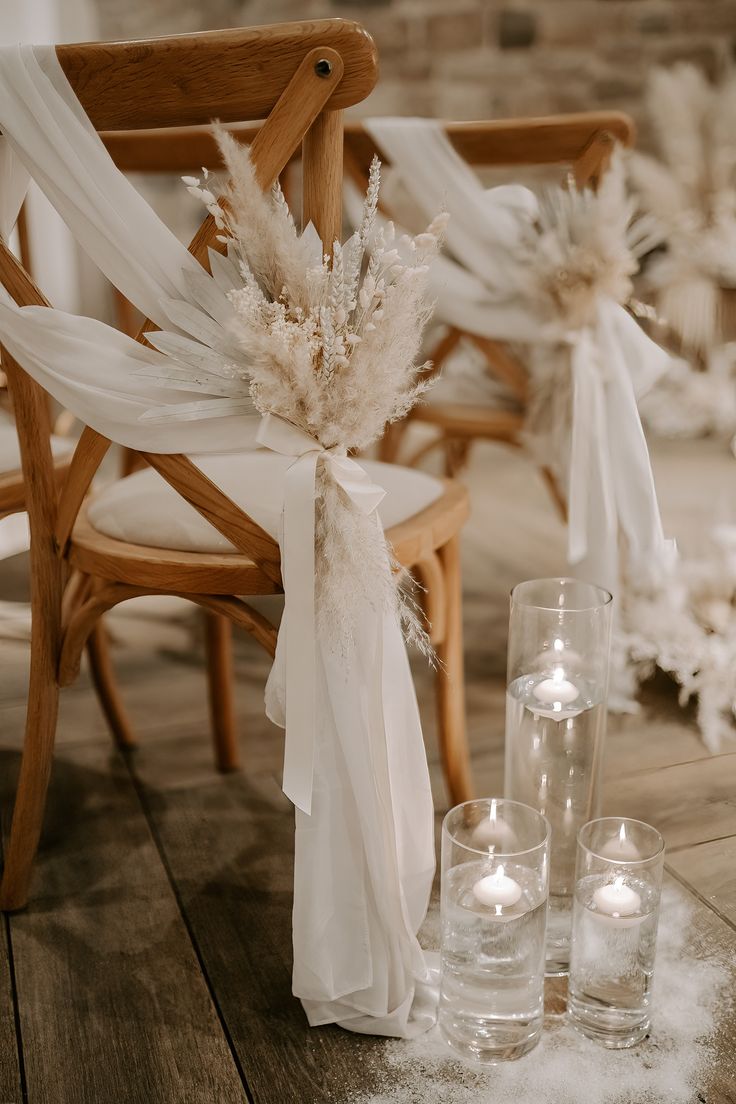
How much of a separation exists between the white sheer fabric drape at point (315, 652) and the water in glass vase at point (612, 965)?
0.55 feet

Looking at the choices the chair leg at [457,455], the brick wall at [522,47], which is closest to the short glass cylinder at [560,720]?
the chair leg at [457,455]

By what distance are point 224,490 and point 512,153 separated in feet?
2.70

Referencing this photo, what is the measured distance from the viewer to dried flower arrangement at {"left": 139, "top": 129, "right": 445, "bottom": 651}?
36.6 inches

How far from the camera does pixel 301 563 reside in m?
1.01

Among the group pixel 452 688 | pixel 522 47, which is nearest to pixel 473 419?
pixel 452 688

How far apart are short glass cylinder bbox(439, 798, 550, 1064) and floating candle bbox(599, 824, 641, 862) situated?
9cm

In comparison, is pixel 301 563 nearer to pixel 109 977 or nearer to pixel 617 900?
pixel 617 900

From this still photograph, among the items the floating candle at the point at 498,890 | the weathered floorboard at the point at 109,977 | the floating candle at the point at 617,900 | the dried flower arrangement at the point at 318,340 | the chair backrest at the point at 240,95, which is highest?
the chair backrest at the point at 240,95

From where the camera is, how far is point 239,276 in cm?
99

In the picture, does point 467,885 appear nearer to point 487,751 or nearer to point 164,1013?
point 164,1013

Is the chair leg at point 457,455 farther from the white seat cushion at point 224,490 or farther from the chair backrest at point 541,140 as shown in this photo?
the white seat cushion at point 224,490

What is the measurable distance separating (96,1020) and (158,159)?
1351mm

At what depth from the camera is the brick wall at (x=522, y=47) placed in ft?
11.6

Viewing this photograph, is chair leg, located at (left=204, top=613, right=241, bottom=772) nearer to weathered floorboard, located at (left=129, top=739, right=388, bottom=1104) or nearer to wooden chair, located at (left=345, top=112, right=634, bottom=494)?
weathered floorboard, located at (left=129, top=739, right=388, bottom=1104)
